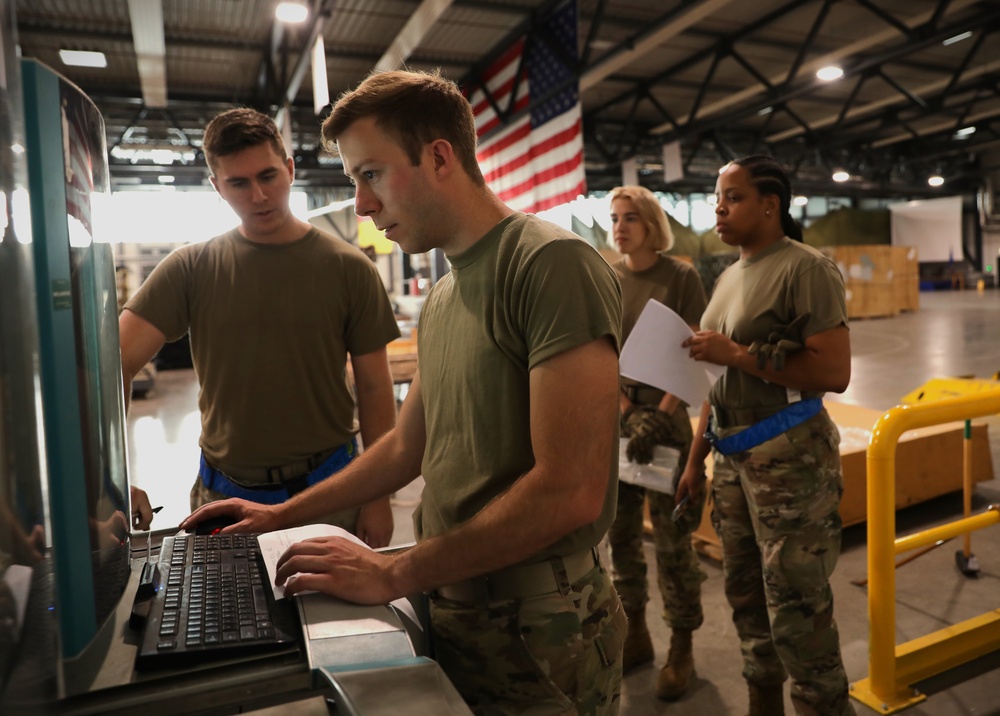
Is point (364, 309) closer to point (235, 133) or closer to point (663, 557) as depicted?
point (235, 133)

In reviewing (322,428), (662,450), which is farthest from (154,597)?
(662,450)

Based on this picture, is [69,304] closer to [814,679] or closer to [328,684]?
[328,684]

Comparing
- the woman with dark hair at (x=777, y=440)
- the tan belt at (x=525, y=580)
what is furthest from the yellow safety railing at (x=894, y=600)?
the tan belt at (x=525, y=580)

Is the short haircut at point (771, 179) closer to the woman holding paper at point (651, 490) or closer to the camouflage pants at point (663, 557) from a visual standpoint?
the woman holding paper at point (651, 490)

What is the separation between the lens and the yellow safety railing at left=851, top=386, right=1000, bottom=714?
218 centimetres

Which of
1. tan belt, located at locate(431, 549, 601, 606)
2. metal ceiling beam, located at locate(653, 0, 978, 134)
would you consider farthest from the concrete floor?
metal ceiling beam, located at locate(653, 0, 978, 134)

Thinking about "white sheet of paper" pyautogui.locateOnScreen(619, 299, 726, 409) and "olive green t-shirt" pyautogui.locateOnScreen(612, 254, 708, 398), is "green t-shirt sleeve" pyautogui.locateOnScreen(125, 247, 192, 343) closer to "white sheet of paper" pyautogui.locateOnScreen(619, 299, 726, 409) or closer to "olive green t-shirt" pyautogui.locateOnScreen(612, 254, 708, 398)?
"white sheet of paper" pyautogui.locateOnScreen(619, 299, 726, 409)

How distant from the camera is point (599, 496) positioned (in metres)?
0.97

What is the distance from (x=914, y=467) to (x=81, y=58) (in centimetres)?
947

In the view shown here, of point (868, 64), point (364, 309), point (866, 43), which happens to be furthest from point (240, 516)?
point (866, 43)

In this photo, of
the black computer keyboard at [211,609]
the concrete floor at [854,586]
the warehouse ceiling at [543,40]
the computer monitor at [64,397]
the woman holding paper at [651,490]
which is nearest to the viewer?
the computer monitor at [64,397]

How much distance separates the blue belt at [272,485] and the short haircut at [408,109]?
1.19m

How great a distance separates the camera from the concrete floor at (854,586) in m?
2.57

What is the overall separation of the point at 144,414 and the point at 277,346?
816 centimetres
